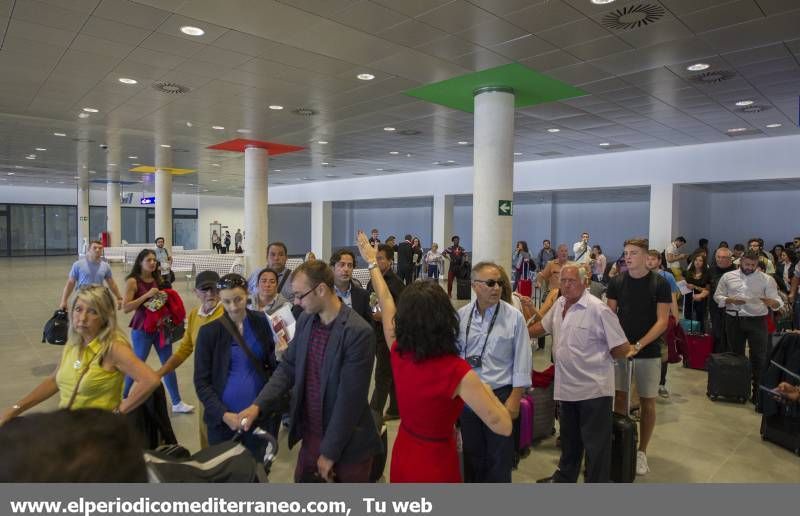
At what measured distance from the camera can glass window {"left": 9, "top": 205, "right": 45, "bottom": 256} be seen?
30.4m

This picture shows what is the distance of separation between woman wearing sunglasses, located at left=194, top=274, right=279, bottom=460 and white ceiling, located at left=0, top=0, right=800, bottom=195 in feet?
11.6

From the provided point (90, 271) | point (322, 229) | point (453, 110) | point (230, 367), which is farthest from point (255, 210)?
point (230, 367)

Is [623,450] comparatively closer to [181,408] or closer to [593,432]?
[593,432]

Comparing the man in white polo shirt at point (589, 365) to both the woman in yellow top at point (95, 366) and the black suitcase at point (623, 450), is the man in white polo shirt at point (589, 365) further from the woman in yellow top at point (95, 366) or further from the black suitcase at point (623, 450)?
the woman in yellow top at point (95, 366)

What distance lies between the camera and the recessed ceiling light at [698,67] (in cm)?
673

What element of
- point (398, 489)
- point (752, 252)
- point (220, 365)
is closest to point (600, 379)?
point (398, 489)

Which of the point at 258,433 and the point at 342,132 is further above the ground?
the point at 342,132

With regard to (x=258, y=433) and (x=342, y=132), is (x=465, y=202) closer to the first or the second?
(x=342, y=132)

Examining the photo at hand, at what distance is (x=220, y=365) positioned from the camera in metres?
2.80

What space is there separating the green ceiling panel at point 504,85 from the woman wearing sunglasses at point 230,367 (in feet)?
Answer: 17.7

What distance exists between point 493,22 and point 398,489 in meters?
5.03

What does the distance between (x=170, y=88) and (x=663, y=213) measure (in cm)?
1213

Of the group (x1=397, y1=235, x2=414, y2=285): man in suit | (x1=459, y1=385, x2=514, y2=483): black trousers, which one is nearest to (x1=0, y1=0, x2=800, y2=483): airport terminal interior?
(x1=459, y1=385, x2=514, y2=483): black trousers

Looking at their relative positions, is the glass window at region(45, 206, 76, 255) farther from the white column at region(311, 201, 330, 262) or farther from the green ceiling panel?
the green ceiling panel
